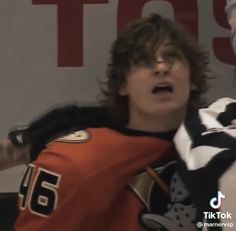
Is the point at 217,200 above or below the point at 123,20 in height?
below

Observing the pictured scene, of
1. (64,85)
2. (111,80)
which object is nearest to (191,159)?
(111,80)

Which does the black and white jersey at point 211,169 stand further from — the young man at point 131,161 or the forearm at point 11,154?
the forearm at point 11,154

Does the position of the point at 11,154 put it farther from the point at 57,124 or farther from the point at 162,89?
the point at 162,89

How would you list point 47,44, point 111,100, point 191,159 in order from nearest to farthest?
point 191,159 → point 111,100 → point 47,44

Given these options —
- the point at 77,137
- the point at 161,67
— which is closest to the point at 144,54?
the point at 161,67

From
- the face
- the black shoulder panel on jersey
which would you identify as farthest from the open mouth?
the black shoulder panel on jersey

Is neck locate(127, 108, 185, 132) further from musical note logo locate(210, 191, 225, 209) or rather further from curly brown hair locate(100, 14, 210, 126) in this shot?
musical note logo locate(210, 191, 225, 209)

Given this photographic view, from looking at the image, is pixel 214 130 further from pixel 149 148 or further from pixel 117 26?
pixel 117 26

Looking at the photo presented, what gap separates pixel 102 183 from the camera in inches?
23.3

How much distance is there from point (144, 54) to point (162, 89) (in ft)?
0.18

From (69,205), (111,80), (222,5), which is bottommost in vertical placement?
(69,205)

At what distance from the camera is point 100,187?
591 millimetres

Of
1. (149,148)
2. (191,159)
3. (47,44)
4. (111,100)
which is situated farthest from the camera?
(47,44)

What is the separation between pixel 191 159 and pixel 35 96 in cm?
44
